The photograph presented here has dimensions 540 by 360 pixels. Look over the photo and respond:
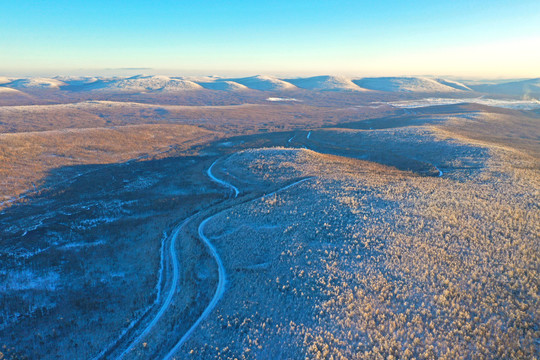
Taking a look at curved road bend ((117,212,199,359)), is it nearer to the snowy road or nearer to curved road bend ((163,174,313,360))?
curved road bend ((163,174,313,360))

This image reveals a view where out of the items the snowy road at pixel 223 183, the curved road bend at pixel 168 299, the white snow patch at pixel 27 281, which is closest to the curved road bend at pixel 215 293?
the curved road bend at pixel 168 299

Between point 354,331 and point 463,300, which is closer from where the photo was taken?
point 354,331

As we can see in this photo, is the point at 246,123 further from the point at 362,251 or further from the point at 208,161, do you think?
the point at 362,251

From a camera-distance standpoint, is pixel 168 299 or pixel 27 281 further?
pixel 27 281

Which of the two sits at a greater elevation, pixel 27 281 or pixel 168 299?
pixel 168 299

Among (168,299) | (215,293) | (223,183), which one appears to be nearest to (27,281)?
(168,299)

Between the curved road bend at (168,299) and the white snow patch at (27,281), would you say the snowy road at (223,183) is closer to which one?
the curved road bend at (168,299)

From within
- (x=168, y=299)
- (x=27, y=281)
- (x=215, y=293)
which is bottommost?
(x=27, y=281)

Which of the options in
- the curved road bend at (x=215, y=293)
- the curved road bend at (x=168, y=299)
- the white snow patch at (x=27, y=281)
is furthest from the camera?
the white snow patch at (x=27, y=281)

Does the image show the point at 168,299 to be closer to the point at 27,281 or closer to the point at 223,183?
the point at 27,281

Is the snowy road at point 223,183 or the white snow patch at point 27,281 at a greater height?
the snowy road at point 223,183

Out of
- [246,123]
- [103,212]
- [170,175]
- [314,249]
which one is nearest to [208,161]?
[170,175]
